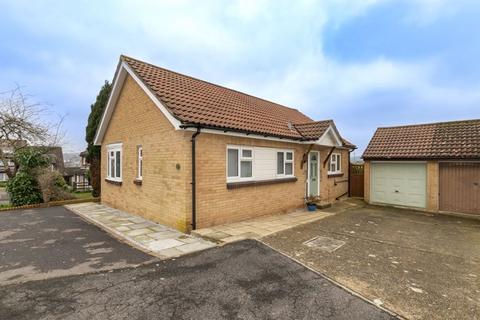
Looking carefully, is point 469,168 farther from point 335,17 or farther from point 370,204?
point 335,17

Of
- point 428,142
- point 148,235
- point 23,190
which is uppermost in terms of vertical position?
point 428,142

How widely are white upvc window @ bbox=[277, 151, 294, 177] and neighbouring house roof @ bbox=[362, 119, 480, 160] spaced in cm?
574

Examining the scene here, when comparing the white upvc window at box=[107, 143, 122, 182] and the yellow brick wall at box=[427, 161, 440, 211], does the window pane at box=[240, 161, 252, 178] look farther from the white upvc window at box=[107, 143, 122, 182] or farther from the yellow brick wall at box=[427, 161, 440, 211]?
the yellow brick wall at box=[427, 161, 440, 211]

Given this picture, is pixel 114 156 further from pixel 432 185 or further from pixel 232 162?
pixel 432 185

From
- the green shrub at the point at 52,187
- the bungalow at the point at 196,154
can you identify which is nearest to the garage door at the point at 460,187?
the bungalow at the point at 196,154

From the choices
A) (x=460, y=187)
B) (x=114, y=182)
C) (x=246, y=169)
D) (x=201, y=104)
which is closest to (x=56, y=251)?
(x=114, y=182)

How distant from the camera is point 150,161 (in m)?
8.33

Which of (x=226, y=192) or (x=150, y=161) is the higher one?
(x=150, y=161)

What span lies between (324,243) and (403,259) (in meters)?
1.71

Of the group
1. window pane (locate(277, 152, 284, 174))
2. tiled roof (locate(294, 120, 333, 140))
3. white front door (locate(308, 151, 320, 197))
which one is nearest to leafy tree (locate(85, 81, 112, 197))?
window pane (locate(277, 152, 284, 174))

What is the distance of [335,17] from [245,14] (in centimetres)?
463

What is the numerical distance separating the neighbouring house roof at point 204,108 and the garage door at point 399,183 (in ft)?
14.1

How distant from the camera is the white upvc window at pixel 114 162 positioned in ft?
34.9

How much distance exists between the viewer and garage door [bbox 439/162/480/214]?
1038 centimetres
